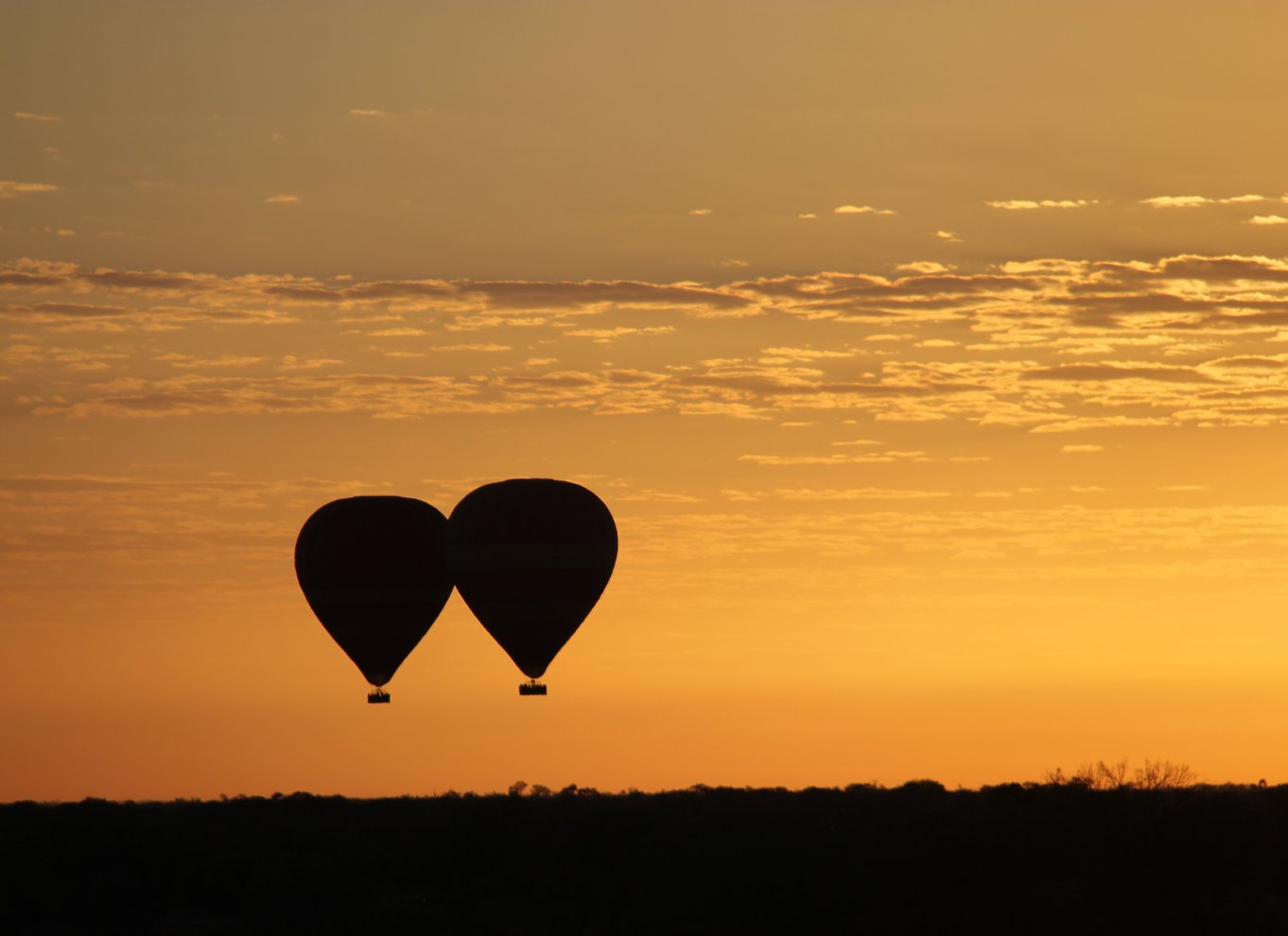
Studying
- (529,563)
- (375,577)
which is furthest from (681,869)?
(375,577)

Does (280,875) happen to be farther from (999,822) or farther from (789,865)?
(999,822)

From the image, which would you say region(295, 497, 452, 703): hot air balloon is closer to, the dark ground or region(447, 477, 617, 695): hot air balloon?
region(447, 477, 617, 695): hot air balloon

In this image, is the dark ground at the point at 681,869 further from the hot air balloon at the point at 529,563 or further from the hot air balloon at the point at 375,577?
the hot air balloon at the point at 375,577

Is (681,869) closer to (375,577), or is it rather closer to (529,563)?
(529,563)

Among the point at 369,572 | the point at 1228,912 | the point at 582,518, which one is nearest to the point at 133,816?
the point at 369,572

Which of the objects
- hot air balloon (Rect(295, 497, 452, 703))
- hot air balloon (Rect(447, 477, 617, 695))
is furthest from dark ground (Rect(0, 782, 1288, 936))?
hot air balloon (Rect(295, 497, 452, 703))

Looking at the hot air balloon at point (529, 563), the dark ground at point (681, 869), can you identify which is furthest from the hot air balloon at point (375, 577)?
the dark ground at point (681, 869)
